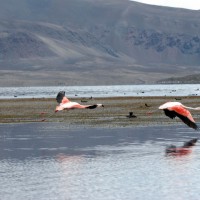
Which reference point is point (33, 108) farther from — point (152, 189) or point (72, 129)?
point (152, 189)

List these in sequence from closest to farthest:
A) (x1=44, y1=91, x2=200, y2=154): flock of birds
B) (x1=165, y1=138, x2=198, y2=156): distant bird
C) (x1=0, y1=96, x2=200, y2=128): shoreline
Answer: (x1=44, y1=91, x2=200, y2=154): flock of birds
(x1=165, y1=138, x2=198, y2=156): distant bird
(x1=0, y1=96, x2=200, y2=128): shoreline

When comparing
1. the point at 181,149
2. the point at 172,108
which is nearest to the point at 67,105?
the point at 172,108

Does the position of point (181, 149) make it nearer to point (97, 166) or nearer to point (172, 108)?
point (97, 166)

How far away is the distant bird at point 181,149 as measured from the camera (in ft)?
123

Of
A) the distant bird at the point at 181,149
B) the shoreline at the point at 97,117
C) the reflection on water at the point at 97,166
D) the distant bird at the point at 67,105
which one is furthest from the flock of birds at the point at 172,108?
the shoreline at the point at 97,117

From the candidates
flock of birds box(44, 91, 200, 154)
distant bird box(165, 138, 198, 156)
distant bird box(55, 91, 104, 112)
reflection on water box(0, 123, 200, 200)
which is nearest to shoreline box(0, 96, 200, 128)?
reflection on water box(0, 123, 200, 200)

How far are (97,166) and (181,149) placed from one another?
285 inches

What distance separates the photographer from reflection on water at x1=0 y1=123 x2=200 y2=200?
26984 mm

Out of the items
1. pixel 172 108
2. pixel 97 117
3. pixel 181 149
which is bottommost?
pixel 97 117

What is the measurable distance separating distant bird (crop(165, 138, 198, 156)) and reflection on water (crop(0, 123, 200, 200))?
0.41m

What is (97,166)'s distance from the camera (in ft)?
110

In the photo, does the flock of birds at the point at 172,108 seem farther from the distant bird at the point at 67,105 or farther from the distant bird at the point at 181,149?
the distant bird at the point at 181,149

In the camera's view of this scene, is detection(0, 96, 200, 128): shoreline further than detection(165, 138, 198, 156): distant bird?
Yes

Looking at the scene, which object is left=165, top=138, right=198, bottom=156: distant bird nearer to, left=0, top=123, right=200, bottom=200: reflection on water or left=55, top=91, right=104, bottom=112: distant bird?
left=0, top=123, right=200, bottom=200: reflection on water
